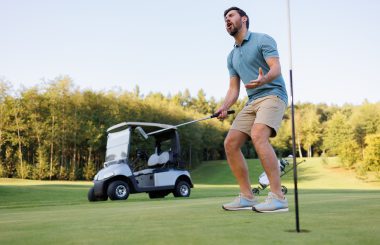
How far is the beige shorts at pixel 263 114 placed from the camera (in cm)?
393

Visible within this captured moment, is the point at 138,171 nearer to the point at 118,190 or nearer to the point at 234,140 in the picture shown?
the point at 118,190

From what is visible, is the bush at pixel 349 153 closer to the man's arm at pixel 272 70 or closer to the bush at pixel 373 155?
the bush at pixel 373 155

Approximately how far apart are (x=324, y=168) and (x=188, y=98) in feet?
124

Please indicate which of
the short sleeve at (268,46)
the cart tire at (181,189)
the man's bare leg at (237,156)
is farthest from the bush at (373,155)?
the short sleeve at (268,46)

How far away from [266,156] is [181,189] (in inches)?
313

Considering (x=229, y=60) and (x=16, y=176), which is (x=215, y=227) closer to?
(x=229, y=60)

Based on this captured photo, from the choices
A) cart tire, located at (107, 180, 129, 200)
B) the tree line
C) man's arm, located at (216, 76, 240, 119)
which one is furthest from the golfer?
the tree line

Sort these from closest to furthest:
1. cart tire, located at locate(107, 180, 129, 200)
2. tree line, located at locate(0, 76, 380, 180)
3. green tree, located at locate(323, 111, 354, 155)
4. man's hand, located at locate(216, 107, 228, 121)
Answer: man's hand, located at locate(216, 107, 228, 121), cart tire, located at locate(107, 180, 129, 200), tree line, located at locate(0, 76, 380, 180), green tree, located at locate(323, 111, 354, 155)

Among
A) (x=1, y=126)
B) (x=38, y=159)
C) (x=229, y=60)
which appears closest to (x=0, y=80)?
(x=1, y=126)

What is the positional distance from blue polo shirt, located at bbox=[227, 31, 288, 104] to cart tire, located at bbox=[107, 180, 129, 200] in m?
6.64

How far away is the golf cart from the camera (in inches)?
410

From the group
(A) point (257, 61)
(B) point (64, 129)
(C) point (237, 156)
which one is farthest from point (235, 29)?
(B) point (64, 129)

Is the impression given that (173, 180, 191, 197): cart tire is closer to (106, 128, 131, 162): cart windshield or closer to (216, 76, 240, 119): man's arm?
(106, 128, 131, 162): cart windshield

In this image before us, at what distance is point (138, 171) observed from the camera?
11328 millimetres
